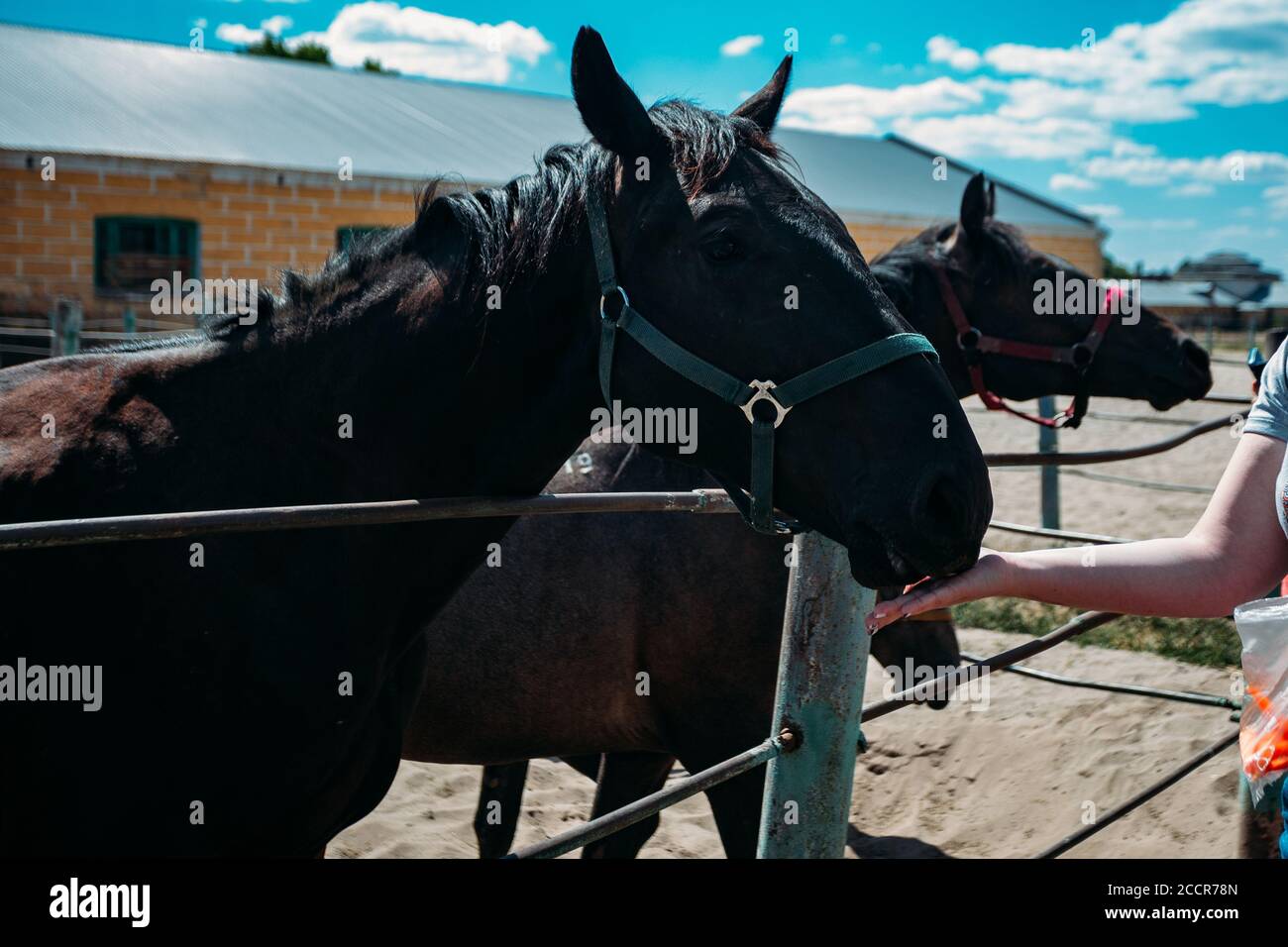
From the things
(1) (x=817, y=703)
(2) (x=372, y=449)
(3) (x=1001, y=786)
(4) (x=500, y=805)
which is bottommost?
(3) (x=1001, y=786)

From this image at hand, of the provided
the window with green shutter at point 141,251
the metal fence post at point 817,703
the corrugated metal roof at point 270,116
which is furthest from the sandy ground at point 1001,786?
the corrugated metal roof at point 270,116

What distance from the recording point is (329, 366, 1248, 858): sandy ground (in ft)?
12.8

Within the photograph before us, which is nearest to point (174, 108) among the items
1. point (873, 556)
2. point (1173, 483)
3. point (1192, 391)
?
point (1173, 483)

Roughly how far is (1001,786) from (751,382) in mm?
3270

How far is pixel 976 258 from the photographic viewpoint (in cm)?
412

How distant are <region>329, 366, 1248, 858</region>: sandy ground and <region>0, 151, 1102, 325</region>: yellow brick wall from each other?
11298mm

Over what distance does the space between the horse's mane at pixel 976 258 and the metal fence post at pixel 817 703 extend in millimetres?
2340

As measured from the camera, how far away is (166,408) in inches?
77.3

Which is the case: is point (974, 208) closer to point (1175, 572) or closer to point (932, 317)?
point (932, 317)

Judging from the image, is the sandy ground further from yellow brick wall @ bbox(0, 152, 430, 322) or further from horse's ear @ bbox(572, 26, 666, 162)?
yellow brick wall @ bbox(0, 152, 430, 322)

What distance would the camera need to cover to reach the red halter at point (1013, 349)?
402cm

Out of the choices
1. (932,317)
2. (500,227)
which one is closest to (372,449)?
(500,227)

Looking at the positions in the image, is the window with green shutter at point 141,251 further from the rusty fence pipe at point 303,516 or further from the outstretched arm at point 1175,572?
the outstretched arm at point 1175,572

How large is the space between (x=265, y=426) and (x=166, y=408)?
0.61 feet
